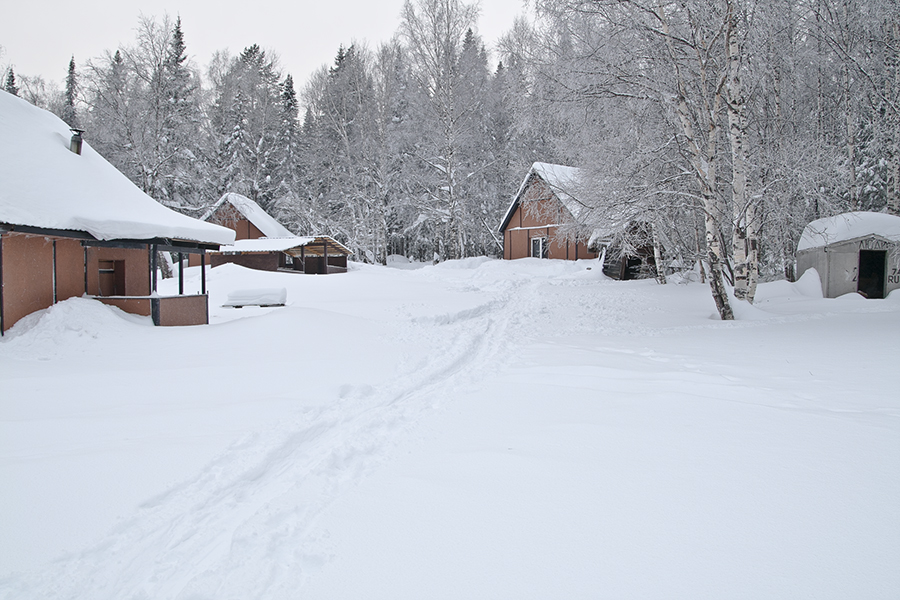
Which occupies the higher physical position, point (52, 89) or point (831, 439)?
point (52, 89)

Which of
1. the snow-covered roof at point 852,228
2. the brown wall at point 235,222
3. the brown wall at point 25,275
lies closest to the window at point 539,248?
the snow-covered roof at point 852,228

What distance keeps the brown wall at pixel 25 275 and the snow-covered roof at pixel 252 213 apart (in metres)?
20.1

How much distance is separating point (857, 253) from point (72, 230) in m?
18.7

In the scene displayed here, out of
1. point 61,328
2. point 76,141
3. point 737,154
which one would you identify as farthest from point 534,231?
point 61,328

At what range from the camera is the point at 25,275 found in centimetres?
918

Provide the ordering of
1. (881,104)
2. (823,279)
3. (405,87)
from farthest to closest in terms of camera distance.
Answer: (405,87)
(881,104)
(823,279)

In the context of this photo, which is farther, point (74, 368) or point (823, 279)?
point (823, 279)

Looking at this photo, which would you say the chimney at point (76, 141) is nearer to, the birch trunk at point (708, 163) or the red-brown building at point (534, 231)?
the birch trunk at point (708, 163)

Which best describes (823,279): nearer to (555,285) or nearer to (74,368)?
(555,285)

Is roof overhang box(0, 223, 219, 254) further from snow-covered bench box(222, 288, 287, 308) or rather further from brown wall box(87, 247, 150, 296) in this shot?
snow-covered bench box(222, 288, 287, 308)

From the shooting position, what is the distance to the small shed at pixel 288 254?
86.6ft

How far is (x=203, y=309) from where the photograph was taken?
12141mm

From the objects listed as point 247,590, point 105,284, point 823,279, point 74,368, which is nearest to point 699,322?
point 823,279

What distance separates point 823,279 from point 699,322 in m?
6.31
